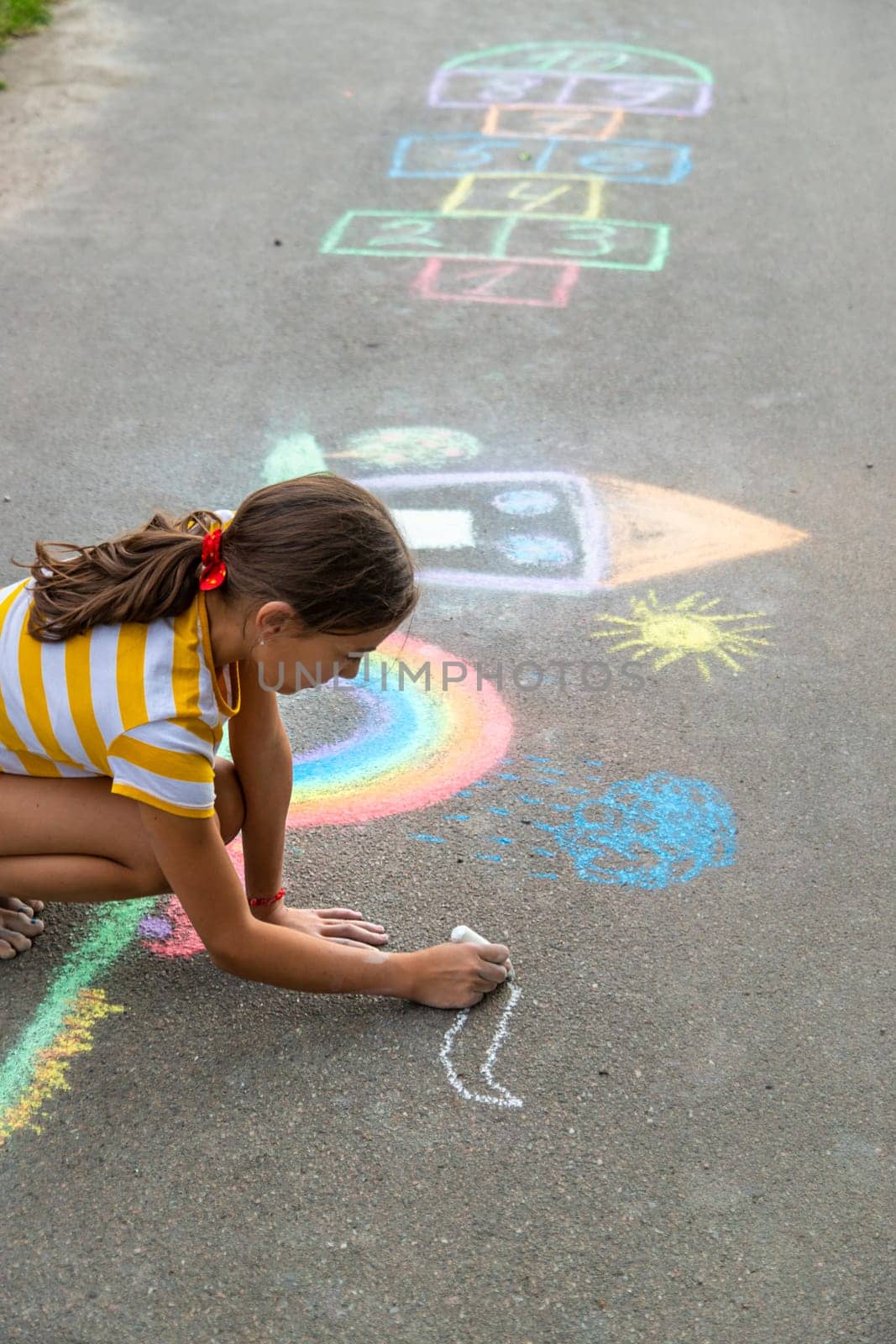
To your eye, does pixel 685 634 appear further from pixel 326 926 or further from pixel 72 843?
pixel 72 843

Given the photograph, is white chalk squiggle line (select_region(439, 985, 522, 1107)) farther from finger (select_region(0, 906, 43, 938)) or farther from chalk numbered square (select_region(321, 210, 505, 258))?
chalk numbered square (select_region(321, 210, 505, 258))

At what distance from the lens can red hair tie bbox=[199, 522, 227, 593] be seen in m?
1.83

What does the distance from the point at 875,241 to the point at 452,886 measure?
163 inches

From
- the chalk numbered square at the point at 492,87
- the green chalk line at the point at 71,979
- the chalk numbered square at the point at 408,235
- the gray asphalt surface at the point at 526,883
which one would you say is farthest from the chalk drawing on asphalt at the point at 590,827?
the chalk numbered square at the point at 492,87

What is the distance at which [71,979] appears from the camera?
2.19m

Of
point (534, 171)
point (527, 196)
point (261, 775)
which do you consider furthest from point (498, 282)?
point (261, 775)

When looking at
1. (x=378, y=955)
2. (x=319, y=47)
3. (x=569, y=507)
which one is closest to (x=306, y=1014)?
(x=378, y=955)

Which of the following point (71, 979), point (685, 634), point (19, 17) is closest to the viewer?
point (71, 979)

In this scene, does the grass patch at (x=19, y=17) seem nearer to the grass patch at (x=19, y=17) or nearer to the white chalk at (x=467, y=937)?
the grass patch at (x=19, y=17)

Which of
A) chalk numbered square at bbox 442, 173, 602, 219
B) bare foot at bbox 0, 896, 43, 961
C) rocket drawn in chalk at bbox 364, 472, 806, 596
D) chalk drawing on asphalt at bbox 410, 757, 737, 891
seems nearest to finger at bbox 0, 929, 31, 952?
bare foot at bbox 0, 896, 43, 961

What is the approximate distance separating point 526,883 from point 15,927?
3.05 feet

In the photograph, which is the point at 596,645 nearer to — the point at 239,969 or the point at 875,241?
the point at 239,969

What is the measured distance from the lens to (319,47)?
7441 mm

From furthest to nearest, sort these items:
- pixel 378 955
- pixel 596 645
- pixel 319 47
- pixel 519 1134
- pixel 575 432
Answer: pixel 319 47 < pixel 575 432 < pixel 596 645 < pixel 378 955 < pixel 519 1134
